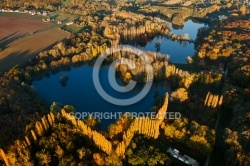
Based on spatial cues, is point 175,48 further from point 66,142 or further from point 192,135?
point 66,142

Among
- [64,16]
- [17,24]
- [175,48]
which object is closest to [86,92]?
[175,48]

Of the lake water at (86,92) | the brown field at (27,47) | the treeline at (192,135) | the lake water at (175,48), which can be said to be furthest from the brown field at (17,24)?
the treeline at (192,135)

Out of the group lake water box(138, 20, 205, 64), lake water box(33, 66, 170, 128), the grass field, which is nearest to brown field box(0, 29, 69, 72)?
lake water box(33, 66, 170, 128)

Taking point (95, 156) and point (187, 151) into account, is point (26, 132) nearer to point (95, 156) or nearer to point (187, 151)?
point (95, 156)

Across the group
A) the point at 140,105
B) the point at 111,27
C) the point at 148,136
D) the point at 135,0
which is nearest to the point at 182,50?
the point at 111,27

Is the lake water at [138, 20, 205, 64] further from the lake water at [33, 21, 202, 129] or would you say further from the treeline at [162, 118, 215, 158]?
the treeline at [162, 118, 215, 158]

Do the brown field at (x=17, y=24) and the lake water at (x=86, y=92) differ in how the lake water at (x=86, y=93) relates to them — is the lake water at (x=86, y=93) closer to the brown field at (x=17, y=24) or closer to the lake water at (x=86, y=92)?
the lake water at (x=86, y=92)
